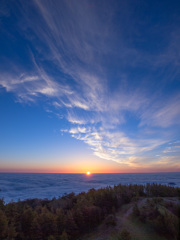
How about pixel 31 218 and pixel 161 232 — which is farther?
pixel 31 218

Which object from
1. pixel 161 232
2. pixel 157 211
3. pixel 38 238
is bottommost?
pixel 38 238

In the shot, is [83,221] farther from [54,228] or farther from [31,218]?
[31,218]

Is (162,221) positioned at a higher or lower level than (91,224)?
higher

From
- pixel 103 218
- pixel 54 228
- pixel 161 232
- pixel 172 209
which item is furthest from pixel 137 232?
pixel 54 228

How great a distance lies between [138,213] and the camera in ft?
26.0

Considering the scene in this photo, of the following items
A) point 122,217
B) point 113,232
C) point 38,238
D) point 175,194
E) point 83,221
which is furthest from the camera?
point 175,194

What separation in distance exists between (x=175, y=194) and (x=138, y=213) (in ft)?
19.4

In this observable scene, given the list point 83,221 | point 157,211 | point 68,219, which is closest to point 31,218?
point 68,219

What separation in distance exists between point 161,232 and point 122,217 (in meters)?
2.41

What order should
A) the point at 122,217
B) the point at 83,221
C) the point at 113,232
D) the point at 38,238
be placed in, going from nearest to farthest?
the point at 38,238 < the point at 113,232 < the point at 83,221 < the point at 122,217

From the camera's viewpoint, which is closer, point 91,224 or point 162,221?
point 162,221

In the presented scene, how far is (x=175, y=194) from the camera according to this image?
1172 centimetres

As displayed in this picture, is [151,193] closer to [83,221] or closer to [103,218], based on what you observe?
[103,218]

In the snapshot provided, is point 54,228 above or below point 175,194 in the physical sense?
below
